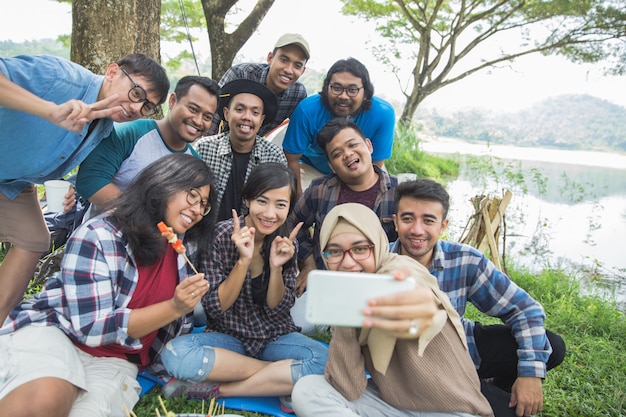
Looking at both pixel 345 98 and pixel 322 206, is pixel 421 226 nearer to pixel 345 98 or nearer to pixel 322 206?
pixel 322 206

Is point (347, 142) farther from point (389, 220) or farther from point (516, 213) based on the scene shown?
point (516, 213)

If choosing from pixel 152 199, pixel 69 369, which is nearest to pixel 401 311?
pixel 152 199

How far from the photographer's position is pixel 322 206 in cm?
325

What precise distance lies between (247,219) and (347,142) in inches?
35.0

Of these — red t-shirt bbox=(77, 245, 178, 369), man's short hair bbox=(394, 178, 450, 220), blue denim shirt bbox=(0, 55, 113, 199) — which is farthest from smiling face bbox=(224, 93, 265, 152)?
man's short hair bbox=(394, 178, 450, 220)

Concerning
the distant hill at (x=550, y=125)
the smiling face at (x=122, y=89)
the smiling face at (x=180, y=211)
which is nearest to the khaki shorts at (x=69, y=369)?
the smiling face at (x=180, y=211)

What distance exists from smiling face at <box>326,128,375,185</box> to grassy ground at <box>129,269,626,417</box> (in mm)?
1653

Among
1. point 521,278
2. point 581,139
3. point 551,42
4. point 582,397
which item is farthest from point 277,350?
point 581,139

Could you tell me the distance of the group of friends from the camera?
202cm

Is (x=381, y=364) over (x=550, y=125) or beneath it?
beneath

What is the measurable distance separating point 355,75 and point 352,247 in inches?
78.8

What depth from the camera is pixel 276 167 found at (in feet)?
8.96

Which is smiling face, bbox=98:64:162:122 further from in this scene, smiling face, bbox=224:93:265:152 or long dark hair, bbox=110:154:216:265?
smiling face, bbox=224:93:265:152

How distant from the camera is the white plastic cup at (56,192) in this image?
3.84 m
